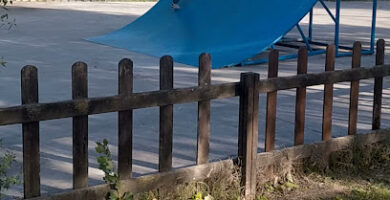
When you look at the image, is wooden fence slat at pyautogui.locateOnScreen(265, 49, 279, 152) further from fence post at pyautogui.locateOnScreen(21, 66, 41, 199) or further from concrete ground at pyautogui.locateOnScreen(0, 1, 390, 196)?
fence post at pyautogui.locateOnScreen(21, 66, 41, 199)

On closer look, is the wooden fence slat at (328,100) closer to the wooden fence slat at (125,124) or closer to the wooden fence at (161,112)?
the wooden fence at (161,112)

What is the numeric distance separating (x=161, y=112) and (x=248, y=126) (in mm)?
687

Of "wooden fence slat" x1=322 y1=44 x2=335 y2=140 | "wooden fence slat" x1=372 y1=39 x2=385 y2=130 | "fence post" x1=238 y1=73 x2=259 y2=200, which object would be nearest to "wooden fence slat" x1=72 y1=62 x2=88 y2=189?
"fence post" x1=238 y1=73 x2=259 y2=200

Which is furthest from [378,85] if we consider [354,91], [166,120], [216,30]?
[216,30]

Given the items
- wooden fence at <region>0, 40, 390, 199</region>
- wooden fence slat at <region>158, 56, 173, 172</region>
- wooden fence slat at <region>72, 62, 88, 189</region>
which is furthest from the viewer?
wooden fence slat at <region>158, 56, 173, 172</region>

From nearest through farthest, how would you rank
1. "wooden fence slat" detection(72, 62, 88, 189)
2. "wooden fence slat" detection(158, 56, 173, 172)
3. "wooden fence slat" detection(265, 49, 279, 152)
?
"wooden fence slat" detection(72, 62, 88, 189) < "wooden fence slat" detection(158, 56, 173, 172) < "wooden fence slat" detection(265, 49, 279, 152)

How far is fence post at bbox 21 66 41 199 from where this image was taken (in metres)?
3.72

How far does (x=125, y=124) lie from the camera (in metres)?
4.25

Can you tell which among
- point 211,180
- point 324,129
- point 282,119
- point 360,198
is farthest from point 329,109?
point 282,119

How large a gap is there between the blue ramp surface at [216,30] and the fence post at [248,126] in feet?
22.5

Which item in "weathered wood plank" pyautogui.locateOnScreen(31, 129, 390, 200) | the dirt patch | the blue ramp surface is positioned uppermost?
the blue ramp surface

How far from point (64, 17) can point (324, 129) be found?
58.4 ft

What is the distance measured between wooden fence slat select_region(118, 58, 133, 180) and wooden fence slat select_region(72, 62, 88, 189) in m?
0.26

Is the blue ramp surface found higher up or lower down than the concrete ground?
higher up
